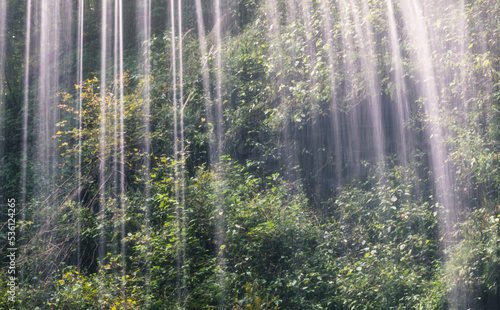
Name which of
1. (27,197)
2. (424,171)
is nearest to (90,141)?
(27,197)

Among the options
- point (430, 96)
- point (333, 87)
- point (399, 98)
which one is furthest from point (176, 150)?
point (430, 96)

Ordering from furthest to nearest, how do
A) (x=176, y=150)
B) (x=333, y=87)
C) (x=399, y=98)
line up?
(x=176, y=150), (x=333, y=87), (x=399, y=98)

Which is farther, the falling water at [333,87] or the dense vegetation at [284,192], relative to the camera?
the falling water at [333,87]

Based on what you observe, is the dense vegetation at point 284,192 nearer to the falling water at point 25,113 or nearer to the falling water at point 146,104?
the falling water at point 146,104

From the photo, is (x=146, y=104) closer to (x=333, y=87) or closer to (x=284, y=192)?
(x=284, y=192)

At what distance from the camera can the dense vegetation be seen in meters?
4.54

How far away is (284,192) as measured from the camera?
20.3 ft

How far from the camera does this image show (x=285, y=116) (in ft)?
21.8

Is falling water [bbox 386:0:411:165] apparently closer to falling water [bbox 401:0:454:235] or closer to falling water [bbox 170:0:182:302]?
falling water [bbox 401:0:454:235]

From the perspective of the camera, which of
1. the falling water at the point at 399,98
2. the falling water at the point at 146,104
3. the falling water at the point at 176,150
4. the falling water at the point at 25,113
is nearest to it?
the falling water at the point at 176,150

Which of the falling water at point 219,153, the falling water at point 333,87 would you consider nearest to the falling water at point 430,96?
the falling water at point 333,87

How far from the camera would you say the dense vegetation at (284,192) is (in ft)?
14.9

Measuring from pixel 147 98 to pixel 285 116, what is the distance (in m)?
2.61

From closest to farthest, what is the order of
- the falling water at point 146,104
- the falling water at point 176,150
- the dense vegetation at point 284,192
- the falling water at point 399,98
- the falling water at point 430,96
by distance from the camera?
the dense vegetation at point 284,192, the falling water at point 176,150, the falling water at point 146,104, the falling water at point 430,96, the falling water at point 399,98
